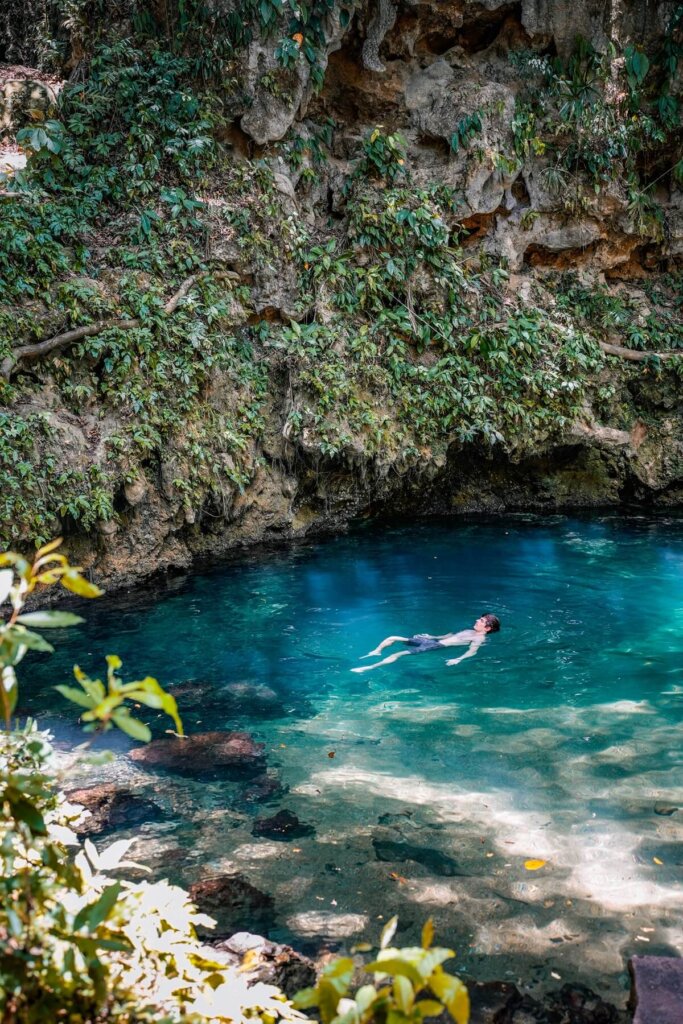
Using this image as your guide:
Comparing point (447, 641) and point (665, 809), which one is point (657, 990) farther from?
point (447, 641)

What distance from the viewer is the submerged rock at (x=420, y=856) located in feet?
15.8

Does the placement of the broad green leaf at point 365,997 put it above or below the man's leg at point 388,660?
above

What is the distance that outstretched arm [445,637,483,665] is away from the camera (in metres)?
8.49

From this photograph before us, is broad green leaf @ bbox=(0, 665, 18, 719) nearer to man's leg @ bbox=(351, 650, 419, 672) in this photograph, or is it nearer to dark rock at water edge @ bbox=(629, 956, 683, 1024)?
dark rock at water edge @ bbox=(629, 956, 683, 1024)

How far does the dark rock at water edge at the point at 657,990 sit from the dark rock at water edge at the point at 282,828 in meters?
2.34

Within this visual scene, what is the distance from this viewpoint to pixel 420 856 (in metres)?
4.96

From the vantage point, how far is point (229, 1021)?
2.18 meters

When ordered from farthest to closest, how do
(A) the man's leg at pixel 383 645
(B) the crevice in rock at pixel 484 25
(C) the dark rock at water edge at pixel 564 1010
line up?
(B) the crevice in rock at pixel 484 25, (A) the man's leg at pixel 383 645, (C) the dark rock at water edge at pixel 564 1010

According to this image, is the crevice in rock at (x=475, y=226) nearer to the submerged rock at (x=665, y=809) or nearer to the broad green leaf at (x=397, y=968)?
the submerged rock at (x=665, y=809)

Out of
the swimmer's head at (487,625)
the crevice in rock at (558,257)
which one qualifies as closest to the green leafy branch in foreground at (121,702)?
the swimmer's head at (487,625)

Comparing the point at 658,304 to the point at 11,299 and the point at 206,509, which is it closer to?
the point at 206,509

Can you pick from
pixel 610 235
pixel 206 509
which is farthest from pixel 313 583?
pixel 610 235

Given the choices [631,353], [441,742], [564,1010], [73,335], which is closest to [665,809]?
[441,742]

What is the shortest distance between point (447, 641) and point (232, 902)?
485cm
